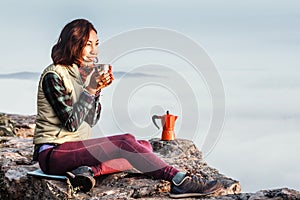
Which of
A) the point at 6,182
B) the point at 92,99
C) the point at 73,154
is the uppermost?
the point at 92,99

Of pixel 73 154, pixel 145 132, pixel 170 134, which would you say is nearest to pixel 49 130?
pixel 73 154

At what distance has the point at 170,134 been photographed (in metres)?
7.84

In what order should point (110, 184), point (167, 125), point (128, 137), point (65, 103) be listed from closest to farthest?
1. point (65, 103)
2. point (128, 137)
3. point (110, 184)
4. point (167, 125)

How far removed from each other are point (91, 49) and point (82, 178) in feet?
3.99

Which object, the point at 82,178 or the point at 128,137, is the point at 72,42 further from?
the point at 82,178

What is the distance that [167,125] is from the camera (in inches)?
303

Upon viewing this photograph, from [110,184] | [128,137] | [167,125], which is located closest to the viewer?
[128,137]

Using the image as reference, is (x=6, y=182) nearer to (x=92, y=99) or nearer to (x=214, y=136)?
(x=92, y=99)

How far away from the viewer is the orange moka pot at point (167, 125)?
7379mm

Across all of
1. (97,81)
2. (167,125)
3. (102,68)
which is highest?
(102,68)

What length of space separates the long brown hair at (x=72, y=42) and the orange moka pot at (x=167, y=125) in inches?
66.8

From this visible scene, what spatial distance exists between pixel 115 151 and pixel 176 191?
68cm

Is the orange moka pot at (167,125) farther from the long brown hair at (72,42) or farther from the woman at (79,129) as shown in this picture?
the long brown hair at (72,42)

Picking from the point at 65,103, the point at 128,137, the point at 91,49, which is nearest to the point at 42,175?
the point at 65,103
